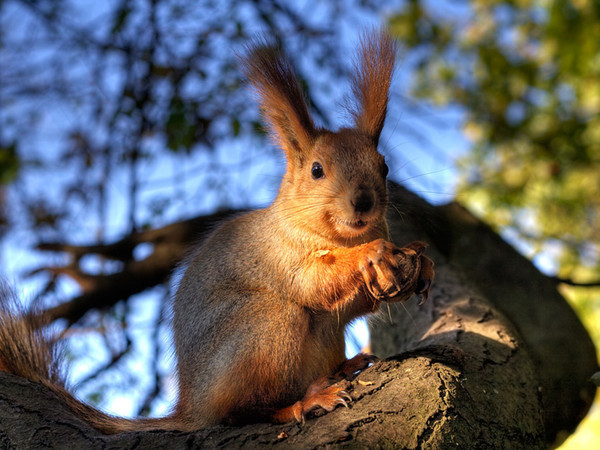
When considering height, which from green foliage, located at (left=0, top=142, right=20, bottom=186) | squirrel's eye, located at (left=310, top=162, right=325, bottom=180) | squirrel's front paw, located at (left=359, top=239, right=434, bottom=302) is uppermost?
green foliage, located at (left=0, top=142, right=20, bottom=186)

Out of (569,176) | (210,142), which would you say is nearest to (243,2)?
(210,142)

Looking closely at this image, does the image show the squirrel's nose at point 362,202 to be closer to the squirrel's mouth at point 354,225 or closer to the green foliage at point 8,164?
the squirrel's mouth at point 354,225

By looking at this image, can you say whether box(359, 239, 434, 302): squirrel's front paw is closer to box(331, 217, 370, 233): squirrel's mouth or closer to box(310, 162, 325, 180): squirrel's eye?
box(331, 217, 370, 233): squirrel's mouth

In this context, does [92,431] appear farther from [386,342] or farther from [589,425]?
[589,425]

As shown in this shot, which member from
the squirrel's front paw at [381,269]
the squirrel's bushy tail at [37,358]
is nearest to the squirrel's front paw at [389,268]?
the squirrel's front paw at [381,269]

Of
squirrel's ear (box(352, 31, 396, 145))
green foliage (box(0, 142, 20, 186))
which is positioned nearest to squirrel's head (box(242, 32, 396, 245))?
squirrel's ear (box(352, 31, 396, 145))

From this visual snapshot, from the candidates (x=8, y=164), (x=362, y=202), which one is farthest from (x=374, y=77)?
(x=8, y=164)

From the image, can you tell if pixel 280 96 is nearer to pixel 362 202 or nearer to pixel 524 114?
pixel 362 202

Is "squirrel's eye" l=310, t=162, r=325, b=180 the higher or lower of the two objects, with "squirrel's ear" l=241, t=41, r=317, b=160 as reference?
lower
